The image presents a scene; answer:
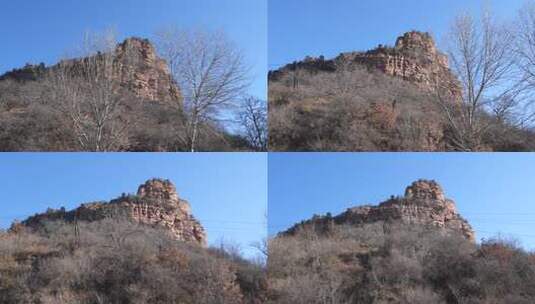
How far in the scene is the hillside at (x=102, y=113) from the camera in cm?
1869

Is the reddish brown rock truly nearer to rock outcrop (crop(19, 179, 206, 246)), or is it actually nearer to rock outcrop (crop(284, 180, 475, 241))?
rock outcrop (crop(19, 179, 206, 246))

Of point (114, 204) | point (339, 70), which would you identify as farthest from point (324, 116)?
point (114, 204)

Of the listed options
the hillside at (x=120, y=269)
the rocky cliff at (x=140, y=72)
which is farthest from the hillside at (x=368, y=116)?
the hillside at (x=120, y=269)

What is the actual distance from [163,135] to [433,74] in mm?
14559

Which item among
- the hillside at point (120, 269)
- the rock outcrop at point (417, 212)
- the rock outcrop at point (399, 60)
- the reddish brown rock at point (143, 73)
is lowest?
the hillside at point (120, 269)

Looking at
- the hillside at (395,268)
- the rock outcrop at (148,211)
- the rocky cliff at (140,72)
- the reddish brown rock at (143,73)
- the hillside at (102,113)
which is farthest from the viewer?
the rock outcrop at (148,211)

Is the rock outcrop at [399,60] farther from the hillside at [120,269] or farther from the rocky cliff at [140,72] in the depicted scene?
the hillside at [120,269]

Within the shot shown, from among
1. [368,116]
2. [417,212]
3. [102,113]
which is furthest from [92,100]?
[417,212]

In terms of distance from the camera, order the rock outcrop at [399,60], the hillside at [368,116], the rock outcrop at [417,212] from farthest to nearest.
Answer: the rock outcrop at [399,60]
the rock outcrop at [417,212]
the hillside at [368,116]

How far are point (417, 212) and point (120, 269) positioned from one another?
16110mm

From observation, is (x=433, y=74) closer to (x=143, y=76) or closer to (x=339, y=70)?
(x=339, y=70)

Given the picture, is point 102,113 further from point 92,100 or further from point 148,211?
point 148,211

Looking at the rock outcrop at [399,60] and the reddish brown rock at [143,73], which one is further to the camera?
the rock outcrop at [399,60]

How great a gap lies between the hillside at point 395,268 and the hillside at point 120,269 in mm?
1541
